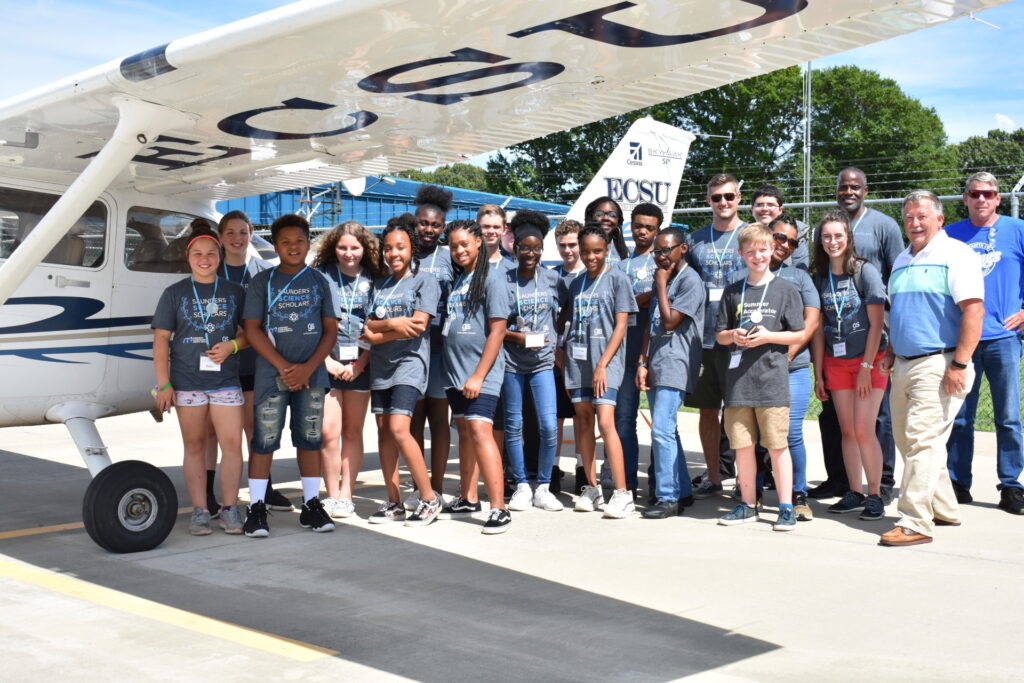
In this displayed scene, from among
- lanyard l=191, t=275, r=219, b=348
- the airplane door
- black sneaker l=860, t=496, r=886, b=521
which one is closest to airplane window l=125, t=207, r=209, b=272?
the airplane door

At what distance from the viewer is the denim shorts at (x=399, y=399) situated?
5812mm

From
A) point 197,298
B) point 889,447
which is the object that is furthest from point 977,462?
point 197,298

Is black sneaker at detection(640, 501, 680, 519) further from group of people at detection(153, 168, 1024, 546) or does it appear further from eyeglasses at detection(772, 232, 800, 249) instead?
eyeglasses at detection(772, 232, 800, 249)

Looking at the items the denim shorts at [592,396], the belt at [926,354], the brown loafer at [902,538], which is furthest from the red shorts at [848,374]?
the denim shorts at [592,396]

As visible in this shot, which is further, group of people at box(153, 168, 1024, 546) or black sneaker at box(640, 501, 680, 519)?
black sneaker at box(640, 501, 680, 519)

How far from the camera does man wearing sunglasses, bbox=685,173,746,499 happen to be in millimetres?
6410

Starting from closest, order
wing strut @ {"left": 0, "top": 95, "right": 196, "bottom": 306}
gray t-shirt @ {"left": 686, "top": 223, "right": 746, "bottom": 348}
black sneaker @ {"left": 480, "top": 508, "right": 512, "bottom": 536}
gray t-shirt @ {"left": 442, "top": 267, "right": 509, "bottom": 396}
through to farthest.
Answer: wing strut @ {"left": 0, "top": 95, "right": 196, "bottom": 306}, black sneaker @ {"left": 480, "top": 508, "right": 512, "bottom": 536}, gray t-shirt @ {"left": 442, "top": 267, "right": 509, "bottom": 396}, gray t-shirt @ {"left": 686, "top": 223, "right": 746, "bottom": 348}

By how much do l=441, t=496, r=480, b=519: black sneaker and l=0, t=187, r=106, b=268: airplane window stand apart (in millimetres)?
2616

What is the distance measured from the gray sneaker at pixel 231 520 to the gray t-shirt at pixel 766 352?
118 inches

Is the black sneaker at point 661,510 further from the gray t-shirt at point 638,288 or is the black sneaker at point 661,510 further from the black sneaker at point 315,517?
the black sneaker at point 315,517

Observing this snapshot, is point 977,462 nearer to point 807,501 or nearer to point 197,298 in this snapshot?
point 807,501

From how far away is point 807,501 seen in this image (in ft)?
21.7

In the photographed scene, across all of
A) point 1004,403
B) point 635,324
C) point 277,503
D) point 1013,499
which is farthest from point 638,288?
point 277,503

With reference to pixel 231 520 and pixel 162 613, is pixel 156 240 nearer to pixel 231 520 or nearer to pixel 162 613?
pixel 231 520
